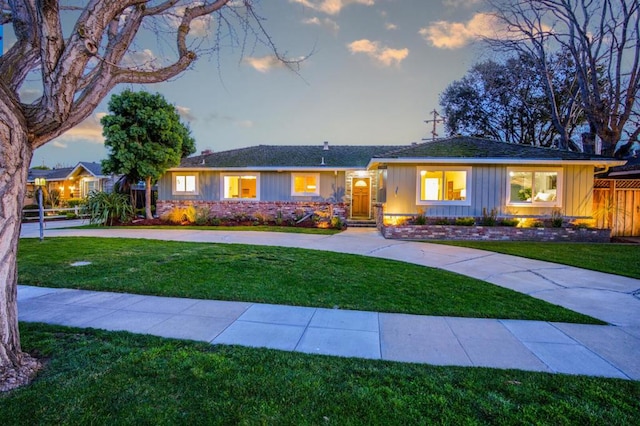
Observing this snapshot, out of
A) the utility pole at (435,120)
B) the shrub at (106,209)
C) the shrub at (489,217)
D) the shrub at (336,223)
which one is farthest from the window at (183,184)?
the utility pole at (435,120)

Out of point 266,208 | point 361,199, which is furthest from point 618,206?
point 266,208

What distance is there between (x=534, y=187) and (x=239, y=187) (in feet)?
41.4

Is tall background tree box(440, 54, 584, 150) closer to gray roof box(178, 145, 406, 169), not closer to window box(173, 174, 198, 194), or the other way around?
gray roof box(178, 145, 406, 169)

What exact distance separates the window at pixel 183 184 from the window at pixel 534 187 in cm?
1410

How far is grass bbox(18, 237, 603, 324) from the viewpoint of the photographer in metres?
4.57

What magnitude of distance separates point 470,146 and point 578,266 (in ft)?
21.3

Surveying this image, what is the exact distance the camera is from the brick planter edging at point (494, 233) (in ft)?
35.6

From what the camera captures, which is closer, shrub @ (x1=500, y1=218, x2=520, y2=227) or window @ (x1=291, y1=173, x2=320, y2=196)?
shrub @ (x1=500, y1=218, x2=520, y2=227)

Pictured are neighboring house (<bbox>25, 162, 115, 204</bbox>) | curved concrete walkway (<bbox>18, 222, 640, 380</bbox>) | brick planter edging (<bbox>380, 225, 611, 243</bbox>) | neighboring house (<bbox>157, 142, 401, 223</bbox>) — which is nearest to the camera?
curved concrete walkway (<bbox>18, 222, 640, 380</bbox>)

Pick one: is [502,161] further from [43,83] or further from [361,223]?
[43,83]

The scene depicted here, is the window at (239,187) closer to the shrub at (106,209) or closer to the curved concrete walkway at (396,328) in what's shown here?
the shrub at (106,209)

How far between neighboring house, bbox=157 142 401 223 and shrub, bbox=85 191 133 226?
6.31 ft

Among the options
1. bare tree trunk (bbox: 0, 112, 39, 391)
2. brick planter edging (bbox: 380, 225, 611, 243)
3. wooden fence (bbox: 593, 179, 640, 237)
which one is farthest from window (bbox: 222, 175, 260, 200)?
wooden fence (bbox: 593, 179, 640, 237)

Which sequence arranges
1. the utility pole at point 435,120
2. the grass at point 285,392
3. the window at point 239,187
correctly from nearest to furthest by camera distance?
the grass at point 285,392, the window at point 239,187, the utility pole at point 435,120
